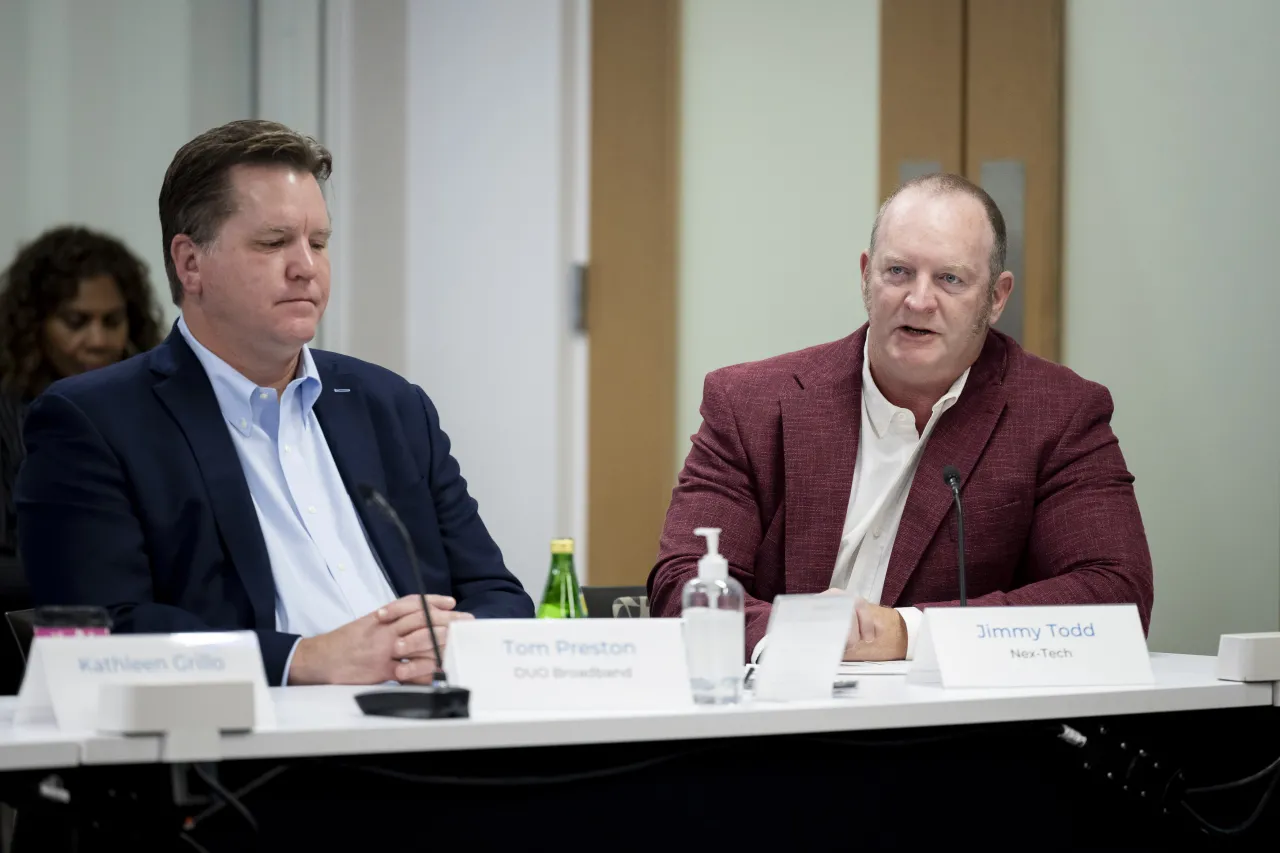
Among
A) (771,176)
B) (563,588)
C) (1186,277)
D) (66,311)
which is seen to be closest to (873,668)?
(563,588)

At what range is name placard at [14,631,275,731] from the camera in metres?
1.38

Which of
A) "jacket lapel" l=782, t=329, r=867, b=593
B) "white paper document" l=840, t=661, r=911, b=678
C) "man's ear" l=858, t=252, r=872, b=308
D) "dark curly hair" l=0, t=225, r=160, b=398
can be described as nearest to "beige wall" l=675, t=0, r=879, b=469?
"man's ear" l=858, t=252, r=872, b=308

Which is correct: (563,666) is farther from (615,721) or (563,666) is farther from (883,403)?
→ (883,403)

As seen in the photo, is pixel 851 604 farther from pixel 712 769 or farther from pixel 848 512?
pixel 848 512

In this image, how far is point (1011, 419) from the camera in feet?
8.17

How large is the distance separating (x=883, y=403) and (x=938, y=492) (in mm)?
200

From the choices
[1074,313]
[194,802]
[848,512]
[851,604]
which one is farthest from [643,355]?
[194,802]

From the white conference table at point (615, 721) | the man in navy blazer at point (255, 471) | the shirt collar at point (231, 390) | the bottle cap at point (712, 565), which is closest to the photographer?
the white conference table at point (615, 721)

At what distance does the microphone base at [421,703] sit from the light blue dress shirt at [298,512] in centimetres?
72

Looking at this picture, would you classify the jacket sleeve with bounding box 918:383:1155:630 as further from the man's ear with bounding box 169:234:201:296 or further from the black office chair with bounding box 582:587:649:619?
the man's ear with bounding box 169:234:201:296

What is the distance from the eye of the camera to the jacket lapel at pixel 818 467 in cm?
244

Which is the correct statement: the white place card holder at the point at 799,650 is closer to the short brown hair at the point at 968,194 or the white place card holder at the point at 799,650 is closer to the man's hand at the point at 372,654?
the man's hand at the point at 372,654

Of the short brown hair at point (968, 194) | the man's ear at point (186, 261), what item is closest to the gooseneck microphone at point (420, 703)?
the man's ear at point (186, 261)

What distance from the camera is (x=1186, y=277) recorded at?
358cm
